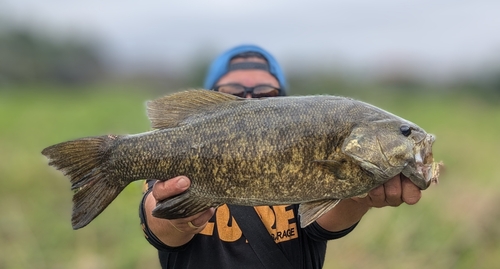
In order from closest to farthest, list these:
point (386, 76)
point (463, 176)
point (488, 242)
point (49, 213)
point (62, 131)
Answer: point (488, 242) < point (49, 213) < point (463, 176) < point (62, 131) < point (386, 76)

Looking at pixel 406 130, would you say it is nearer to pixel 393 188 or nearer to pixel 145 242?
pixel 393 188

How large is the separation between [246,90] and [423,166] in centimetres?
171

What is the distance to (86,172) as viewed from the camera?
8.45ft

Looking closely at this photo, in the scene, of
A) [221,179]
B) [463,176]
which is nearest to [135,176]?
[221,179]

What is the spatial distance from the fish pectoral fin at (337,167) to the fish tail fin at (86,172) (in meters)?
1.04

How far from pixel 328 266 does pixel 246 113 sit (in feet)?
13.2

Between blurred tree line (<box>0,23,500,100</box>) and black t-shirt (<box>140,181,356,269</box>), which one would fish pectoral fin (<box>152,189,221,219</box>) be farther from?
blurred tree line (<box>0,23,500,100</box>)

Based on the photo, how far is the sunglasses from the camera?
3.75 metres

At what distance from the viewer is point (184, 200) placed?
2.47 meters

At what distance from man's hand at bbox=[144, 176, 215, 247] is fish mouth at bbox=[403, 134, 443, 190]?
3.47ft

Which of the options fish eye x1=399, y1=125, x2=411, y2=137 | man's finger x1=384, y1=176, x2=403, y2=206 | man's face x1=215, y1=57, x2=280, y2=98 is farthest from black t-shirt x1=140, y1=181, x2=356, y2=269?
man's face x1=215, y1=57, x2=280, y2=98

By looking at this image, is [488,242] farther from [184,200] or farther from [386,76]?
[386,76]

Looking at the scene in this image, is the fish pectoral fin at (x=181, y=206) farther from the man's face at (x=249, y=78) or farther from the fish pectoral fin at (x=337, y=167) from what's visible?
the man's face at (x=249, y=78)

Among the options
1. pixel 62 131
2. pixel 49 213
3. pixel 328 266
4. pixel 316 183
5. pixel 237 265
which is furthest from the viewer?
pixel 62 131
